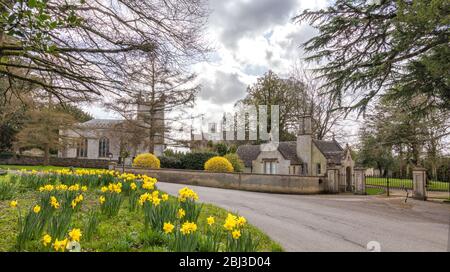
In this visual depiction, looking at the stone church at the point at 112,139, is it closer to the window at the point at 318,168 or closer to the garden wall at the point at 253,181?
the garden wall at the point at 253,181

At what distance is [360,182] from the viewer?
1995 cm

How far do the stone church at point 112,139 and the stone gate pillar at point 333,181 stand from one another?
1451 cm

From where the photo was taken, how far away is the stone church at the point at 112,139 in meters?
31.5

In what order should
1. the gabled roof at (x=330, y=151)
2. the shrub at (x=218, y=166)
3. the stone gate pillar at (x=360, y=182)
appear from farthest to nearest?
the gabled roof at (x=330, y=151), the shrub at (x=218, y=166), the stone gate pillar at (x=360, y=182)

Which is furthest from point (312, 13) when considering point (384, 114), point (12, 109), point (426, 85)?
point (12, 109)

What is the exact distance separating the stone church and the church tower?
14.0 m

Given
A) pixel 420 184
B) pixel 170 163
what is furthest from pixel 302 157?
pixel 170 163

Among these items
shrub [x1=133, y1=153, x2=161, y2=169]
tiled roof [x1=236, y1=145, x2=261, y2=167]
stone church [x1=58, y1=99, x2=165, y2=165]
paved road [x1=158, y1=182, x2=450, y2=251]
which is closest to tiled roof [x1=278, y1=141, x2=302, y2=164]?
tiled roof [x1=236, y1=145, x2=261, y2=167]

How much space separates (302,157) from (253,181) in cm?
A: 1007

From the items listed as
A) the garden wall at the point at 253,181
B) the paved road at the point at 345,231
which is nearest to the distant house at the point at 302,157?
the garden wall at the point at 253,181

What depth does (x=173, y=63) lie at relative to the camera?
24.6ft

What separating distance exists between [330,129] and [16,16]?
34.1 metres

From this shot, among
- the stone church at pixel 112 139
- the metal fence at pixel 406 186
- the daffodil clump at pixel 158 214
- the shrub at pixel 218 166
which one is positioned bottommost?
the metal fence at pixel 406 186

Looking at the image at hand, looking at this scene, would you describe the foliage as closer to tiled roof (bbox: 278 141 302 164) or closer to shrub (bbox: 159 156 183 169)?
shrub (bbox: 159 156 183 169)
